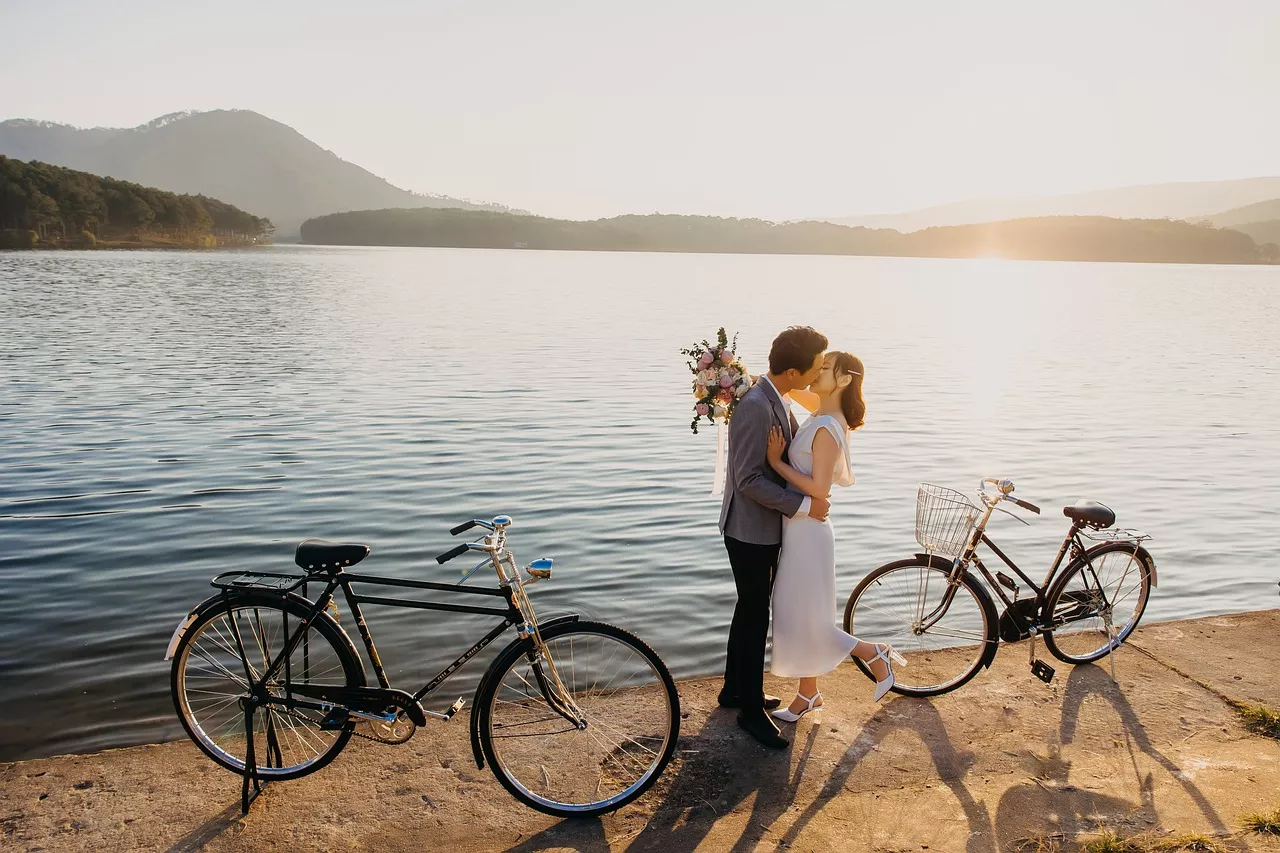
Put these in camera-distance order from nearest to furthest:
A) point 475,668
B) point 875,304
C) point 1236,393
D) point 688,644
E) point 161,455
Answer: point 475,668 → point 688,644 → point 161,455 → point 1236,393 → point 875,304

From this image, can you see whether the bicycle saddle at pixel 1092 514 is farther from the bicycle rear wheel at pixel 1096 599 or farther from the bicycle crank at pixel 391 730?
the bicycle crank at pixel 391 730

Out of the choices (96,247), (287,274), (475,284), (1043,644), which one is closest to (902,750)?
(1043,644)

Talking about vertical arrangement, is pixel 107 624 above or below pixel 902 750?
below

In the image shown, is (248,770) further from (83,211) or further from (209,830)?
(83,211)

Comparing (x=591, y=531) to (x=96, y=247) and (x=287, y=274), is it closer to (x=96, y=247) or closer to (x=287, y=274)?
(x=287, y=274)

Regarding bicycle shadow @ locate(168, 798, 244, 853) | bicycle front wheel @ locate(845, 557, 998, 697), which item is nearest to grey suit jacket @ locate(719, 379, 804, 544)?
bicycle front wheel @ locate(845, 557, 998, 697)

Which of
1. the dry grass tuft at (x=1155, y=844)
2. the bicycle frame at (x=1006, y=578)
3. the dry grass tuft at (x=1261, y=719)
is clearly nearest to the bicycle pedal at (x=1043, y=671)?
the bicycle frame at (x=1006, y=578)

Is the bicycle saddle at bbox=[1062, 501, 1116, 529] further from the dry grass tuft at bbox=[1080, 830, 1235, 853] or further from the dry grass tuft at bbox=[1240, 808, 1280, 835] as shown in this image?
the dry grass tuft at bbox=[1080, 830, 1235, 853]

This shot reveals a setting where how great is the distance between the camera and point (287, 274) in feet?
275

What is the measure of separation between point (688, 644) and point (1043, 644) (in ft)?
9.24

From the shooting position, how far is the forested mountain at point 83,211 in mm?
150875

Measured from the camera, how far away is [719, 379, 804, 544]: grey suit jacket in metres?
4.94

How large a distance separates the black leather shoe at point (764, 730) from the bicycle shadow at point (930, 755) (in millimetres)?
320

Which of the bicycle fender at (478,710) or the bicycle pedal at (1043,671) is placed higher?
the bicycle fender at (478,710)
